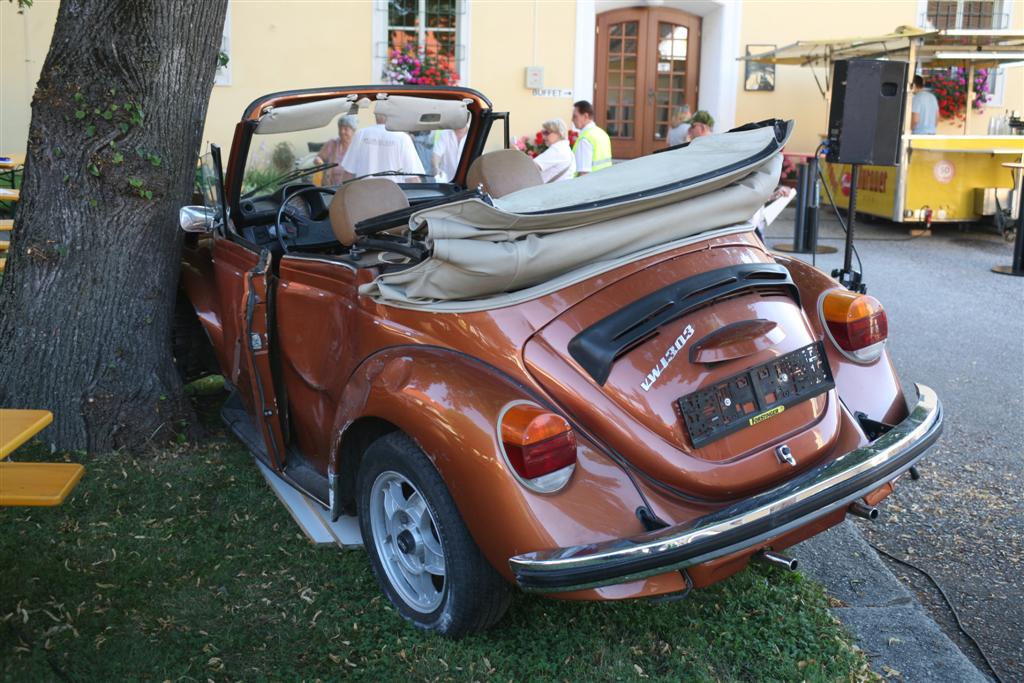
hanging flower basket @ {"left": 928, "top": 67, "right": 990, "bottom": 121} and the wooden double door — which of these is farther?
the wooden double door

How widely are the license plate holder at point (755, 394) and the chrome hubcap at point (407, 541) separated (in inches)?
35.7

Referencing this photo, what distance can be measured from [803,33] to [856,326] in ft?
47.2

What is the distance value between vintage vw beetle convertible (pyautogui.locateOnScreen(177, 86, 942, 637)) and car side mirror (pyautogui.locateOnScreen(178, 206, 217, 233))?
832 mm

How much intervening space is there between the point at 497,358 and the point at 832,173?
13.5 meters

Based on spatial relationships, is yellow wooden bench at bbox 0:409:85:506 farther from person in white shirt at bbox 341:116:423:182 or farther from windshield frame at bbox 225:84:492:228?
person in white shirt at bbox 341:116:423:182

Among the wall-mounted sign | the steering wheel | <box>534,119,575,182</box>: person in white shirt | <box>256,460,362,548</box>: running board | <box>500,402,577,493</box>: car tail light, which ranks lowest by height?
<box>256,460,362,548</box>: running board

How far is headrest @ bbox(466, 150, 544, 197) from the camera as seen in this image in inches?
178

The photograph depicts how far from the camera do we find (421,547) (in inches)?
127

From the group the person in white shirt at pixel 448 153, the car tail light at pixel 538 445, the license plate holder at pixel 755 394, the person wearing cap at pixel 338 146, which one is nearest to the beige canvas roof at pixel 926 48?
the person wearing cap at pixel 338 146

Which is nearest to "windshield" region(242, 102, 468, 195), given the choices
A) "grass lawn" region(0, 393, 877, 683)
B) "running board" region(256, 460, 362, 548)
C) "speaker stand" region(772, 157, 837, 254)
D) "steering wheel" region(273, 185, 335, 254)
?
"steering wheel" region(273, 185, 335, 254)

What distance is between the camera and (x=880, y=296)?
30.2 feet

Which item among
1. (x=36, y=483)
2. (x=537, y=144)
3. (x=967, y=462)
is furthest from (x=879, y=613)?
(x=537, y=144)

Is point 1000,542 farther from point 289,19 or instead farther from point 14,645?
point 289,19

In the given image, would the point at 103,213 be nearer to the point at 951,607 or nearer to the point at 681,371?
the point at 681,371
